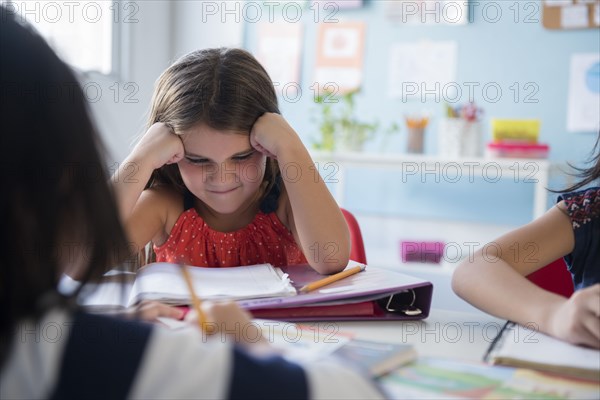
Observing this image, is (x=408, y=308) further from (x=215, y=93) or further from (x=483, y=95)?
(x=483, y=95)

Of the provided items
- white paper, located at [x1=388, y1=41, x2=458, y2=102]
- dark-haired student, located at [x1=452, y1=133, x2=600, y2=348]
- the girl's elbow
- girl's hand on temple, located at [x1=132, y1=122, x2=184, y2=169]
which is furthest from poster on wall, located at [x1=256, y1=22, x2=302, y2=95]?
the girl's elbow

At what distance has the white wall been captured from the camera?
3.20m

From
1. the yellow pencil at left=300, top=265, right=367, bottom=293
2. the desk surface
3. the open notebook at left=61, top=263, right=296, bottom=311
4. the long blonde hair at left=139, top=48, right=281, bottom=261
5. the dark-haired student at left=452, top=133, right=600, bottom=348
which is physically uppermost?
the long blonde hair at left=139, top=48, right=281, bottom=261

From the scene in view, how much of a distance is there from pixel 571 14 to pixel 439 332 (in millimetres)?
2352

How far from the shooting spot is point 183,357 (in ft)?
1.34

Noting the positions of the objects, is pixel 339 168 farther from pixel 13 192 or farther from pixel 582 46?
pixel 13 192

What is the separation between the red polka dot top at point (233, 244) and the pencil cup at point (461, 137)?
1655 mm

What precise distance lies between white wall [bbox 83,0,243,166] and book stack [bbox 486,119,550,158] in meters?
1.52

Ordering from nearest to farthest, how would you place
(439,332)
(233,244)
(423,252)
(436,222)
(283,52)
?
(439,332)
(233,244)
(423,252)
(436,222)
(283,52)

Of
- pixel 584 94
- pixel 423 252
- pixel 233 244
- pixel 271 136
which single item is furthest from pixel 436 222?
pixel 271 136

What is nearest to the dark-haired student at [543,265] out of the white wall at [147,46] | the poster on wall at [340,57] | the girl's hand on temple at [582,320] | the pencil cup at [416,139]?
the girl's hand on temple at [582,320]

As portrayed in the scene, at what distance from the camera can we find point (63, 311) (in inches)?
17.0

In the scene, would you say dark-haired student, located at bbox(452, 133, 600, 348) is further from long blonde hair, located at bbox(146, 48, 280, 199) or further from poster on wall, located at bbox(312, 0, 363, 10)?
poster on wall, located at bbox(312, 0, 363, 10)

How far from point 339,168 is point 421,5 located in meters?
0.86
